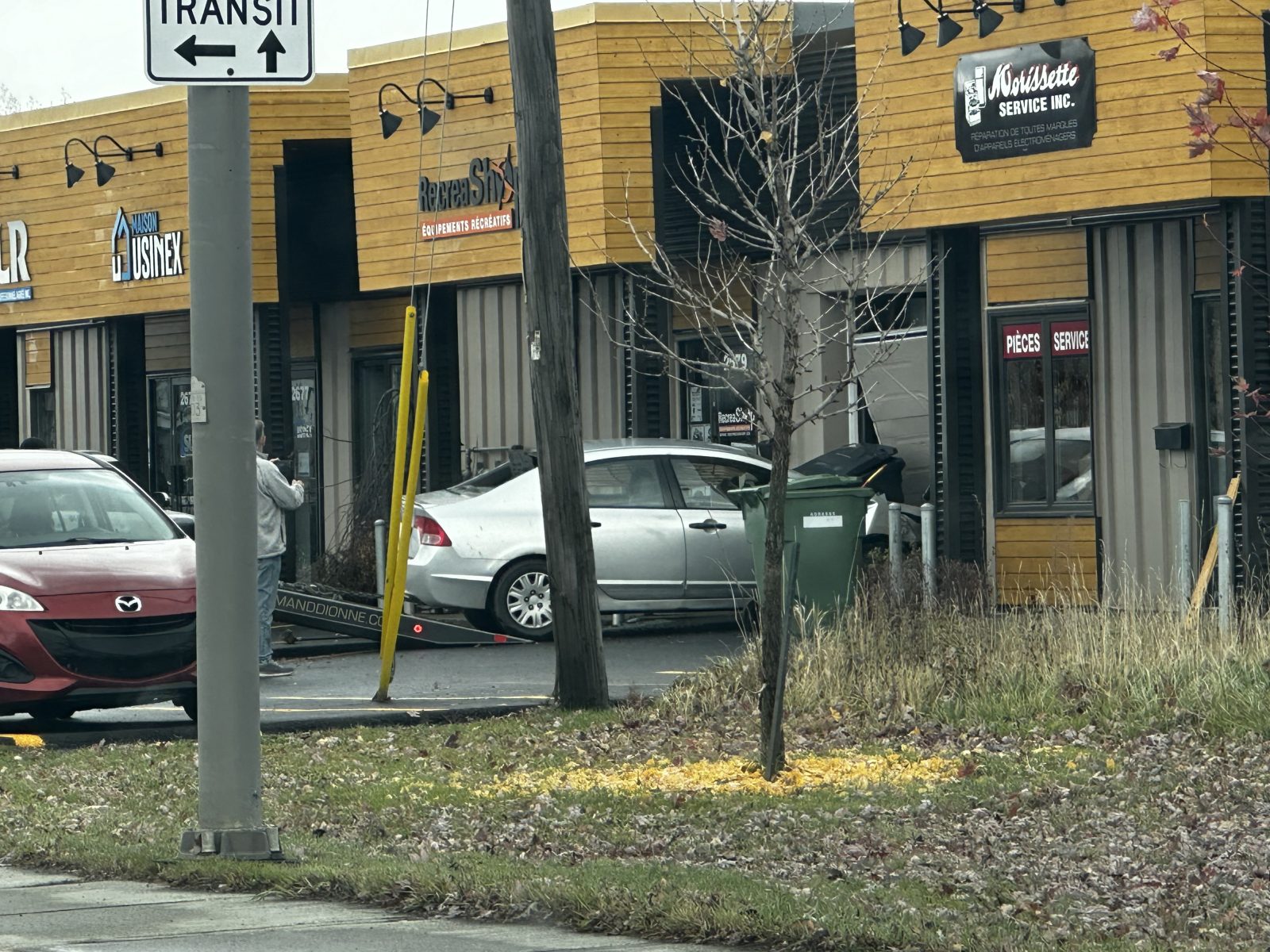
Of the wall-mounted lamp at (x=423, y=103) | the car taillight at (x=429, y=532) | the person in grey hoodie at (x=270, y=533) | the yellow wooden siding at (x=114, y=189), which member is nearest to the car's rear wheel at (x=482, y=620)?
the car taillight at (x=429, y=532)

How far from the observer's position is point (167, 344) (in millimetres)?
30594

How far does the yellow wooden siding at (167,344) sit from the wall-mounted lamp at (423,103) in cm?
627

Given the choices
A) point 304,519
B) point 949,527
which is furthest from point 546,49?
point 304,519

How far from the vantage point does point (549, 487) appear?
13.7m

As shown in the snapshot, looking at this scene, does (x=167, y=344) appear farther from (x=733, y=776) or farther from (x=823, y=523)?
(x=733, y=776)

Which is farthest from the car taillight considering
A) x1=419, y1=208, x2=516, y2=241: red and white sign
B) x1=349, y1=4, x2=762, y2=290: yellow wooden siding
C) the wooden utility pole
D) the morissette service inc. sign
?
x1=419, y1=208, x2=516, y2=241: red and white sign

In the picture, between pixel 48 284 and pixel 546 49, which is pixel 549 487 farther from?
pixel 48 284

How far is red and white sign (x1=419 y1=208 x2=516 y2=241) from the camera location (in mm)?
23812

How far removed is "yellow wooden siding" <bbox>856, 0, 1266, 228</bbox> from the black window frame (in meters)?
1.30

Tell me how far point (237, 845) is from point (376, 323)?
65.4 ft

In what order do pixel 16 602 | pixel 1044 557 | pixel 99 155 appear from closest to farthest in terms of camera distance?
pixel 16 602 < pixel 1044 557 < pixel 99 155

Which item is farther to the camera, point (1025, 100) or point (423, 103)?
point (423, 103)

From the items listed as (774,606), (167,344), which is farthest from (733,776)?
(167,344)

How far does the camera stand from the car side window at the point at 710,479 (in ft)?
62.5
